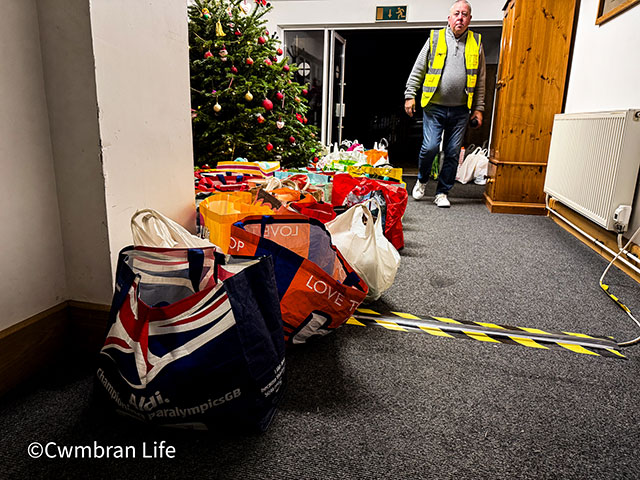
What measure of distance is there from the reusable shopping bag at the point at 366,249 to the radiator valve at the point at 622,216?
1113mm

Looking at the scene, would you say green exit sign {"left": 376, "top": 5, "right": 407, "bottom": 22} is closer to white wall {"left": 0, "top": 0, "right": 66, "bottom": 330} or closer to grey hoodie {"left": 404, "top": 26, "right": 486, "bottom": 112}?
grey hoodie {"left": 404, "top": 26, "right": 486, "bottom": 112}

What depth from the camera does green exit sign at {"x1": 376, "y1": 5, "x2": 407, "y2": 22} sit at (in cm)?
505

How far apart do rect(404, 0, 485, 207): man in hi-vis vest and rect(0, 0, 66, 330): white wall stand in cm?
283

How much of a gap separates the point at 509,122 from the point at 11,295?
312 centimetres

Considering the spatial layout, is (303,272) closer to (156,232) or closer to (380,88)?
(156,232)

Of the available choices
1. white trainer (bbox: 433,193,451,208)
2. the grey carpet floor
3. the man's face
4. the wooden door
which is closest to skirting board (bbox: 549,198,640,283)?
the wooden door

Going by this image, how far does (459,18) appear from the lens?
318 centimetres

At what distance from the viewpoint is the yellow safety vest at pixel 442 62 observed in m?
3.23

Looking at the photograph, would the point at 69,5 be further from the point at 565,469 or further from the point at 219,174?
the point at 219,174

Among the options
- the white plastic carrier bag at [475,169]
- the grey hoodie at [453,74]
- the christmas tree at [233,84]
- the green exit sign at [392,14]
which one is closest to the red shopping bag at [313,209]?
the christmas tree at [233,84]

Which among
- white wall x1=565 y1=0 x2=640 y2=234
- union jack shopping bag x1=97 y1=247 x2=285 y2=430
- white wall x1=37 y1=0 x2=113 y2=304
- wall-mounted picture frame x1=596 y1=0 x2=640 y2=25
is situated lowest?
union jack shopping bag x1=97 y1=247 x2=285 y2=430

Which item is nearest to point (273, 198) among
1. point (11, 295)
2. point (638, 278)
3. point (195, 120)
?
point (11, 295)

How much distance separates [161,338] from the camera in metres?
0.77

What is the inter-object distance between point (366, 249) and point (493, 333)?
446 mm
